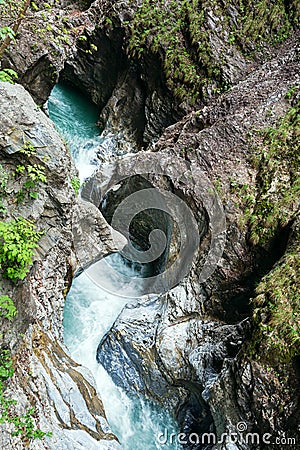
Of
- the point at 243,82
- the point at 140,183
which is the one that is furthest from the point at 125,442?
the point at 243,82

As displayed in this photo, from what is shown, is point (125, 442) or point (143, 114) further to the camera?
point (143, 114)

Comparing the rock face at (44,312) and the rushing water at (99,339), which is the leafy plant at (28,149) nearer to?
the rock face at (44,312)

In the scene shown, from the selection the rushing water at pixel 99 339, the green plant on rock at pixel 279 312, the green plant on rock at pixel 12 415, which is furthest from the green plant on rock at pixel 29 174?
the rushing water at pixel 99 339

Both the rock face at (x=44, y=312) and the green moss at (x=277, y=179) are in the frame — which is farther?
the green moss at (x=277, y=179)

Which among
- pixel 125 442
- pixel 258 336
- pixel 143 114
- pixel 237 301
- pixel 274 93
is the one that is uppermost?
pixel 143 114

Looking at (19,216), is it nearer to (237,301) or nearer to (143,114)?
(237,301)

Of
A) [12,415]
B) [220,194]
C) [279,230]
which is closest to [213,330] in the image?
[279,230]

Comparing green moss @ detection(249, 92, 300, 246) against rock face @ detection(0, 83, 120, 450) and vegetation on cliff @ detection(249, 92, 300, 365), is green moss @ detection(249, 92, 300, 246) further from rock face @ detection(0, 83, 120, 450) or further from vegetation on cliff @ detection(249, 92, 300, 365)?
rock face @ detection(0, 83, 120, 450)
